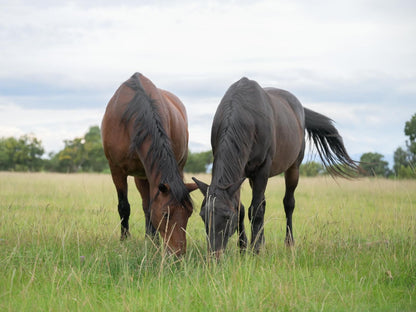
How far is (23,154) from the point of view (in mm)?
59625

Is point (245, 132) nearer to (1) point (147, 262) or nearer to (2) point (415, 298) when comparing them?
(1) point (147, 262)

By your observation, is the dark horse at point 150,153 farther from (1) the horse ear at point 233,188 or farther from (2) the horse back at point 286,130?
(2) the horse back at point 286,130

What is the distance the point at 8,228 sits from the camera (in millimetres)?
5699

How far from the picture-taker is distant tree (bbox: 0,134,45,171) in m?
59.7

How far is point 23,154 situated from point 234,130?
→ 2432 inches

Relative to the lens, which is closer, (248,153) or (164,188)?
(164,188)

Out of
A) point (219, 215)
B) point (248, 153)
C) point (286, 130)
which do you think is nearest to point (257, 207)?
point (248, 153)

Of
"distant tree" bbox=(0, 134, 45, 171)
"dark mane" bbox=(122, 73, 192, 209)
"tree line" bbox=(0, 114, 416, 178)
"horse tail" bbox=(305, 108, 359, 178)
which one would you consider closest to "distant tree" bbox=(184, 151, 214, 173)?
"tree line" bbox=(0, 114, 416, 178)

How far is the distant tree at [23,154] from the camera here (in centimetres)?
5966

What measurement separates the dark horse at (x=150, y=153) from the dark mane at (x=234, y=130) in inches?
16.8

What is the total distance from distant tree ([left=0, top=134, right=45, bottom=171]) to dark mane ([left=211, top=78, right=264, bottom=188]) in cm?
6022

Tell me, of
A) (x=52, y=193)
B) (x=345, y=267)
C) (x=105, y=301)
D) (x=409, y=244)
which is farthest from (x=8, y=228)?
(x=52, y=193)

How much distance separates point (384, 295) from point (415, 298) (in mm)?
Result: 259

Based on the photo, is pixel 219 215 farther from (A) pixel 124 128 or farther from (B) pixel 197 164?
(B) pixel 197 164
